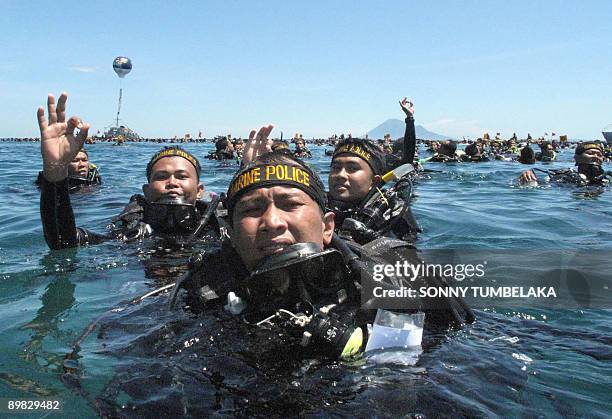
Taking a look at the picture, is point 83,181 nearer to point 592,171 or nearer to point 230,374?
point 230,374

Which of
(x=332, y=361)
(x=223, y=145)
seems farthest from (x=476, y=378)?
(x=223, y=145)

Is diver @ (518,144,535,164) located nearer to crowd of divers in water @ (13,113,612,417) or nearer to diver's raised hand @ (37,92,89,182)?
crowd of divers in water @ (13,113,612,417)

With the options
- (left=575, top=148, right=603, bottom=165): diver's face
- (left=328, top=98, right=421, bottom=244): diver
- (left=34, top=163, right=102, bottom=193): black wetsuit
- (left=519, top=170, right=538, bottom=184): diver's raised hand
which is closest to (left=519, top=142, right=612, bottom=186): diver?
(left=575, top=148, right=603, bottom=165): diver's face

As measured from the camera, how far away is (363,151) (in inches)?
234

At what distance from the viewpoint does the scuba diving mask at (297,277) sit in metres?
2.43

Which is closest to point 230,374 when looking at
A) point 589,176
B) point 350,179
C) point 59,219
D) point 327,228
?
point 327,228

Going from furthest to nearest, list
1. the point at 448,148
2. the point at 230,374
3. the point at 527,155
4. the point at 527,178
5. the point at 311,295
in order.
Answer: the point at 448,148, the point at 527,155, the point at 527,178, the point at 311,295, the point at 230,374

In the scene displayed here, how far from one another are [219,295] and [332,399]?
1.04m

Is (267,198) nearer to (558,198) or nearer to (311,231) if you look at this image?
(311,231)

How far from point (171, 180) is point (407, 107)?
4.20m

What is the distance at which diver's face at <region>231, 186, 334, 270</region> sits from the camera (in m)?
2.74

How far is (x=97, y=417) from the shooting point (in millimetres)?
2219

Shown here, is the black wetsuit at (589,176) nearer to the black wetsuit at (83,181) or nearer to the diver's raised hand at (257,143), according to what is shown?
the diver's raised hand at (257,143)

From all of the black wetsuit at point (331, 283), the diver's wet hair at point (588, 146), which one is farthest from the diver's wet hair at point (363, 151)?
the diver's wet hair at point (588, 146)
